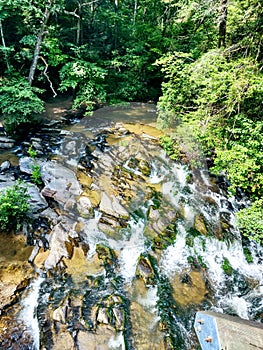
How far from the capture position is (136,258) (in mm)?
5996

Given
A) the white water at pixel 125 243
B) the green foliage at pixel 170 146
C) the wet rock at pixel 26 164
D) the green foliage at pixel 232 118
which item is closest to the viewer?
the white water at pixel 125 243

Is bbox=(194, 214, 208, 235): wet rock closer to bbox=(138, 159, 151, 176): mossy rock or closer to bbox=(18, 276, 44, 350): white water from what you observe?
bbox=(138, 159, 151, 176): mossy rock

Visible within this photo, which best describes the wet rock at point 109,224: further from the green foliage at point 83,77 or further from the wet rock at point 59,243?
the green foliage at point 83,77

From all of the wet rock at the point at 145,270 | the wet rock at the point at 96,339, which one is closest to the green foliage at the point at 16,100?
the wet rock at the point at 145,270

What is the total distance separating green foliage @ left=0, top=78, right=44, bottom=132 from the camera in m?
8.91

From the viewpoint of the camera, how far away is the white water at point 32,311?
439 cm

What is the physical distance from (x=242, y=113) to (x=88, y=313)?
6605mm

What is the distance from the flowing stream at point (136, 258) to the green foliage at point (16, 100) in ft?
6.92

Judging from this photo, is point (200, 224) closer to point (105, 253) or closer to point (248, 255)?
point (248, 255)

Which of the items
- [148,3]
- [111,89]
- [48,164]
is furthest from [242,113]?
[148,3]

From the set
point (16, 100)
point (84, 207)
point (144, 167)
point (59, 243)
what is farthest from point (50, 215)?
point (16, 100)

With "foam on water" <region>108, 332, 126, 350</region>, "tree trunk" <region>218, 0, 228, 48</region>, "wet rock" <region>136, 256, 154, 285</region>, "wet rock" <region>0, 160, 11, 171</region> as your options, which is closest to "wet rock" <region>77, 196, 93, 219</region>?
"wet rock" <region>136, 256, 154, 285</region>

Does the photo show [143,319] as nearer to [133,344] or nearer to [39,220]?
[133,344]

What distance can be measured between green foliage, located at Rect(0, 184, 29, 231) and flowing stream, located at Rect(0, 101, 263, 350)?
90 centimetres
